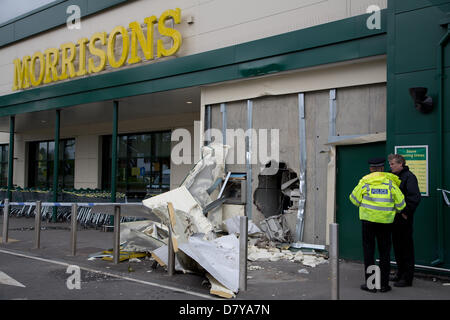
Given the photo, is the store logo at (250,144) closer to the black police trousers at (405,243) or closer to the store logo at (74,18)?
the black police trousers at (405,243)

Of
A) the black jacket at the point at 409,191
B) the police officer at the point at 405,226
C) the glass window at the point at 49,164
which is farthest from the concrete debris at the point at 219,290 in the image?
the glass window at the point at 49,164

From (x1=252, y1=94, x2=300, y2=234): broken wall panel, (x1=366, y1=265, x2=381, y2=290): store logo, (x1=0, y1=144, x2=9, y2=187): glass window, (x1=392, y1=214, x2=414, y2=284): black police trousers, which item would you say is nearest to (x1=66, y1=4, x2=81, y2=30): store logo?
(x1=252, y1=94, x2=300, y2=234): broken wall panel

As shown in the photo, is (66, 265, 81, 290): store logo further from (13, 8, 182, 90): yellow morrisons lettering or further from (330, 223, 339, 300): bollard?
(13, 8, 182, 90): yellow morrisons lettering

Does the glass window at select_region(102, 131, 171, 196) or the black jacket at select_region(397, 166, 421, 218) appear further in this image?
the glass window at select_region(102, 131, 171, 196)

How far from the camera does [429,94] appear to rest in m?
7.06

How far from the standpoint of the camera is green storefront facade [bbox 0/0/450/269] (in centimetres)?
692

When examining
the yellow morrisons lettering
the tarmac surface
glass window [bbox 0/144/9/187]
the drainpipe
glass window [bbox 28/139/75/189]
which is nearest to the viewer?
the tarmac surface

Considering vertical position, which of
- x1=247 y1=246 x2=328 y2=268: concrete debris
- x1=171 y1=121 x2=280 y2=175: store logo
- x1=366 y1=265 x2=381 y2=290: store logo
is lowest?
x1=247 y1=246 x2=328 y2=268: concrete debris

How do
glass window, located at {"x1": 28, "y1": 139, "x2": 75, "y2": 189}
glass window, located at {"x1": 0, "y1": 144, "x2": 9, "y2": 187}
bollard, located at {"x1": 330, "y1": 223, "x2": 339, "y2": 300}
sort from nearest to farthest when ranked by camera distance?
bollard, located at {"x1": 330, "y1": 223, "x2": 339, "y2": 300}
glass window, located at {"x1": 28, "y1": 139, "x2": 75, "y2": 189}
glass window, located at {"x1": 0, "y1": 144, "x2": 9, "y2": 187}

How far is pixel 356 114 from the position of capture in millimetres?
8812

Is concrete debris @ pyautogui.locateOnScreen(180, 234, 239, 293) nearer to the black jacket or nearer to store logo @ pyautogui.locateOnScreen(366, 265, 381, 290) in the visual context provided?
store logo @ pyautogui.locateOnScreen(366, 265, 381, 290)

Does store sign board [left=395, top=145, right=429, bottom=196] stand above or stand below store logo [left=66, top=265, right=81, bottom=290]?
above

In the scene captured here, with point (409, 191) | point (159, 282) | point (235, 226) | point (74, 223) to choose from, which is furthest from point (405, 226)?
point (74, 223)

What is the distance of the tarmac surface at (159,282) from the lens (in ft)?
19.7
